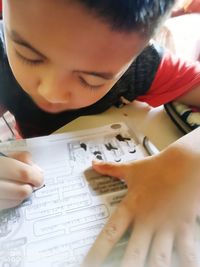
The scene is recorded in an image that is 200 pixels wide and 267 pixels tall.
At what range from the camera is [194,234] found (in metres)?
0.40

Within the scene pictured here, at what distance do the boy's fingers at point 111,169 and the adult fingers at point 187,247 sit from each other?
0.10 metres

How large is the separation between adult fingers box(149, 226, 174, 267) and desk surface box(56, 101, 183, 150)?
153 millimetres

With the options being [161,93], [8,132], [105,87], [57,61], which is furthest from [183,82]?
[8,132]

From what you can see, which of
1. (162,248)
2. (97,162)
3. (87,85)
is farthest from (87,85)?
(162,248)

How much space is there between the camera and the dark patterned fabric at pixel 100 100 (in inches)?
24.6

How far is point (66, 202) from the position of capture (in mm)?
417

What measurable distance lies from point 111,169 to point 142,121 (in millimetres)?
155

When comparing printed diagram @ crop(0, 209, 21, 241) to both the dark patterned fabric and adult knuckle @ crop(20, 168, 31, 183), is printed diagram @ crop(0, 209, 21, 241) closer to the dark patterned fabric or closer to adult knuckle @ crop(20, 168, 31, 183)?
adult knuckle @ crop(20, 168, 31, 183)

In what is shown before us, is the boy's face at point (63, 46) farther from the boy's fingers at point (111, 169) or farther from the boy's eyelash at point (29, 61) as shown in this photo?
the boy's fingers at point (111, 169)

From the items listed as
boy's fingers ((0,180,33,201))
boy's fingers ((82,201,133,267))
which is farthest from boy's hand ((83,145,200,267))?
boy's fingers ((0,180,33,201))

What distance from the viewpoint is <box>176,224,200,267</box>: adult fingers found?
1.21ft

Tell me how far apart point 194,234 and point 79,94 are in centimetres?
22

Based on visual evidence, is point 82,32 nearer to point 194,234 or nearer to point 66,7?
point 66,7

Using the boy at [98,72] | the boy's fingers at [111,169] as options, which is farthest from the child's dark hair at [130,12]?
the boy's fingers at [111,169]
